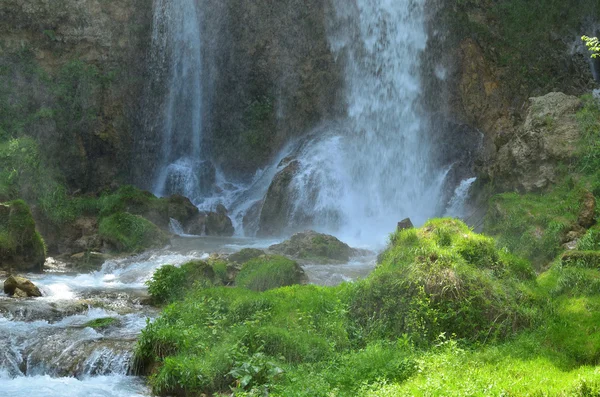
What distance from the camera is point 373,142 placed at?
90.6 ft

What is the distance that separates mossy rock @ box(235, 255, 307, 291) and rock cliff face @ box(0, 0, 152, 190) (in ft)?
48.8

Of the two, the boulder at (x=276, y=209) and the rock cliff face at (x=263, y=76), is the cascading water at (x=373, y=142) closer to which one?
the boulder at (x=276, y=209)

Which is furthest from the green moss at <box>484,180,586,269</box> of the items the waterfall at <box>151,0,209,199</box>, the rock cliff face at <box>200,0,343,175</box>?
the waterfall at <box>151,0,209,199</box>

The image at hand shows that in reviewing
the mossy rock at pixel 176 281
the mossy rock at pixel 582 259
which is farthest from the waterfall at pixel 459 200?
the mossy rock at pixel 176 281

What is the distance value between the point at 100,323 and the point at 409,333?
5.46 m

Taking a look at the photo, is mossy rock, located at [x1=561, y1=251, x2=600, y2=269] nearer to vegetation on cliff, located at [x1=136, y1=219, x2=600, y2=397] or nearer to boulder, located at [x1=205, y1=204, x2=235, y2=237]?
vegetation on cliff, located at [x1=136, y1=219, x2=600, y2=397]

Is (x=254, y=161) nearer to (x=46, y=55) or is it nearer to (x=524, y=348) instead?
(x=46, y=55)

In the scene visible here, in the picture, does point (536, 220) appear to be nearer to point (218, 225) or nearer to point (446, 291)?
point (446, 291)

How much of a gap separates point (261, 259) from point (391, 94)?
15.1 meters

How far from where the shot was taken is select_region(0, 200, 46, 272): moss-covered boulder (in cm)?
1642

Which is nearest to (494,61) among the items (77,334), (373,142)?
(373,142)

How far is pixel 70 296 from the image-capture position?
13.5 meters

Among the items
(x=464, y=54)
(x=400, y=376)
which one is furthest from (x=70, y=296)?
(x=464, y=54)

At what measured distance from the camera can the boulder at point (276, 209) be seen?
24.6 m
